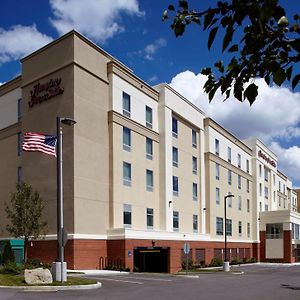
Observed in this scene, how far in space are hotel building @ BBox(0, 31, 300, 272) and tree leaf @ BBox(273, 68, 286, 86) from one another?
111ft

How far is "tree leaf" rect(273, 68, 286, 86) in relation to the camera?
2918 mm

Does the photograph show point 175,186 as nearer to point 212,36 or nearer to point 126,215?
point 126,215

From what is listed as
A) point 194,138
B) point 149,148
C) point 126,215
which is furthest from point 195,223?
point 126,215

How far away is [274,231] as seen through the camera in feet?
240

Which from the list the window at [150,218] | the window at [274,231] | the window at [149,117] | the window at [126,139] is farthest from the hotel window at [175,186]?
the window at [274,231]

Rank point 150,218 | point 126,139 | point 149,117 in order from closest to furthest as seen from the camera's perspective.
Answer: point 126,139
point 150,218
point 149,117

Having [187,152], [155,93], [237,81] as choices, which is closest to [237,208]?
[187,152]

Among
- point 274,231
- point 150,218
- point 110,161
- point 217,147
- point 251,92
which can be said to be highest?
point 217,147

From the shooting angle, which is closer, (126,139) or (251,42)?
(251,42)

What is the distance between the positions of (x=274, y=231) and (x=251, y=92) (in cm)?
7332

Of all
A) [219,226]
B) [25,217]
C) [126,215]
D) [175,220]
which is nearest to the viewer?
[25,217]

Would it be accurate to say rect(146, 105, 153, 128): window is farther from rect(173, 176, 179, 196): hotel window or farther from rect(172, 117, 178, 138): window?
rect(173, 176, 179, 196): hotel window

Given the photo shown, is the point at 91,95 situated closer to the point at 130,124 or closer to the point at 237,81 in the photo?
the point at 130,124

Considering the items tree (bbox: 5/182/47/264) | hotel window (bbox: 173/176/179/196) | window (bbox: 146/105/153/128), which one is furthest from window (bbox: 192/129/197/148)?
tree (bbox: 5/182/47/264)
